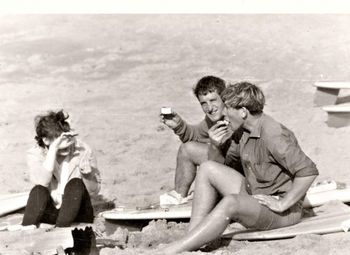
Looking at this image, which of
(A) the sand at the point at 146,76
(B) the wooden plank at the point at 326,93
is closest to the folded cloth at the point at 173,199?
(A) the sand at the point at 146,76

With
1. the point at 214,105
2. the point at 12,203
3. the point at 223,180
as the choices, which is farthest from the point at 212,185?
the point at 12,203

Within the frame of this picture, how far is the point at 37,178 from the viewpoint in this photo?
4758mm

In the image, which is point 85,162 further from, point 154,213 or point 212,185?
point 212,185

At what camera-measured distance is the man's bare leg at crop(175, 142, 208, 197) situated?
491cm

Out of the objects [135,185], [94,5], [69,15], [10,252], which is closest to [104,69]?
[94,5]

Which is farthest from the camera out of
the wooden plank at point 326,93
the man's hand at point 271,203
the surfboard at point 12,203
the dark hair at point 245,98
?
the wooden plank at point 326,93

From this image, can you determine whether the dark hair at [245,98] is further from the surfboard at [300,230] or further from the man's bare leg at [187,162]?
the man's bare leg at [187,162]

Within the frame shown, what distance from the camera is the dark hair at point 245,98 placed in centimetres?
399

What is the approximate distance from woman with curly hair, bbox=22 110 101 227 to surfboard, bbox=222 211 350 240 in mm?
1109

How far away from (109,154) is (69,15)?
245 inches

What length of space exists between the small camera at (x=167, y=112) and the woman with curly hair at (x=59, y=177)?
605 millimetres

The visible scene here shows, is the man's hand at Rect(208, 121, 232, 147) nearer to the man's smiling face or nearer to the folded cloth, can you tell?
the man's smiling face

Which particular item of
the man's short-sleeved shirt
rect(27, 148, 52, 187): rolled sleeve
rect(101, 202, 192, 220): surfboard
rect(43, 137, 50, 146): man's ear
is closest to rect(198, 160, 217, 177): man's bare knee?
the man's short-sleeved shirt

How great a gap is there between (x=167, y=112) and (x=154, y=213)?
2.58 ft
